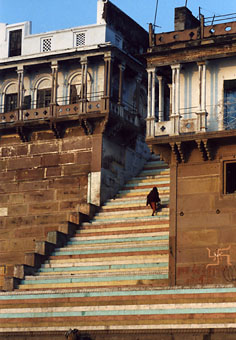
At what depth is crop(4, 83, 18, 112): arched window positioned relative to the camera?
4538cm

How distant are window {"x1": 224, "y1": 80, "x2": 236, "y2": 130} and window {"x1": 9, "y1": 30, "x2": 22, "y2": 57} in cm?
1375

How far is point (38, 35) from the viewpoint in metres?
45.0

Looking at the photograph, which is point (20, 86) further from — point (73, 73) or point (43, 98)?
point (73, 73)

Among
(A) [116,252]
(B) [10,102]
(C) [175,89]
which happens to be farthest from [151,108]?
(B) [10,102]

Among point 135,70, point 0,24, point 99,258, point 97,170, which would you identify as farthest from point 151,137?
point 0,24

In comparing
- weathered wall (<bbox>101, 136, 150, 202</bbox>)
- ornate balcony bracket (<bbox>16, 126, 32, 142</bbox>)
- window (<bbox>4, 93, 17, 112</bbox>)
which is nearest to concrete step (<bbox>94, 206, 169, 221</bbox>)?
weathered wall (<bbox>101, 136, 150, 202</bbox>)

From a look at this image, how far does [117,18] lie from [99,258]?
12.5 m

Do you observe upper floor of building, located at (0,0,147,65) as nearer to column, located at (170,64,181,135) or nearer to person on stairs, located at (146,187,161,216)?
person on stairs, located at (146,187,161,216)

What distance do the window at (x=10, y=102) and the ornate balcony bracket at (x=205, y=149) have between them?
13.6 m

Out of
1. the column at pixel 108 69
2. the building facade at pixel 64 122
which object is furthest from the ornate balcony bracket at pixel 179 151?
the column at pixel 108 69

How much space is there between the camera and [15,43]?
1797 inches

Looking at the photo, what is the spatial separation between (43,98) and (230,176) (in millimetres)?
13489

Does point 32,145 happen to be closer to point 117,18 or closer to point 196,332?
point 117,18

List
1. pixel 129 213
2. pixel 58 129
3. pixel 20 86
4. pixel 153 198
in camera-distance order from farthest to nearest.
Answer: pixel 20 86
pixel 58 129
pixel 129 213
pixel 153 198
